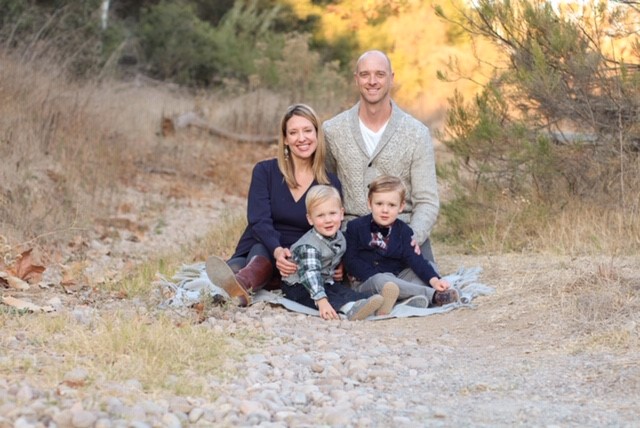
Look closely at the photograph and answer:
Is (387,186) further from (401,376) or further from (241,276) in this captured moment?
(401,376)

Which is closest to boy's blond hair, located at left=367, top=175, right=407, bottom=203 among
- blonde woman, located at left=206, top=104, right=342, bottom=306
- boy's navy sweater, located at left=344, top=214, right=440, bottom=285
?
boy's navy sweater, located at left=344, top=214, right=440, bottom=285

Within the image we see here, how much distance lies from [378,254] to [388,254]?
0.20ft

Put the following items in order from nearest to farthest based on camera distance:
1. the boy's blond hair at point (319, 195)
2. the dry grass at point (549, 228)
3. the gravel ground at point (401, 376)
A: the gravel ground at point (401, 376)
the boy's blond hair at point (319, 195)
the dry grass at point (549, 228)

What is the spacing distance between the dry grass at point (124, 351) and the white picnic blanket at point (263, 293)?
70 cm

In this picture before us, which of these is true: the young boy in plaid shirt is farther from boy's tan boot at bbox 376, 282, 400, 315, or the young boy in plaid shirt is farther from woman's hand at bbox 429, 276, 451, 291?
woman's hand at bbox 429, 276, 451, 291

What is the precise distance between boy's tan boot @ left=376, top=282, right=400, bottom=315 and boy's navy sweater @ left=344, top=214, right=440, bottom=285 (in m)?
0.41

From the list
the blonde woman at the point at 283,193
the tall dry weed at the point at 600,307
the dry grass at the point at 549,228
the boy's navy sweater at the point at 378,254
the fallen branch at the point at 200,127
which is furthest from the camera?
the fallen branch at the point at 200,127

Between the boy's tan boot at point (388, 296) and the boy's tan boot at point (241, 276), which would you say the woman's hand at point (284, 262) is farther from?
the boy's tan boot at point (388, 296)

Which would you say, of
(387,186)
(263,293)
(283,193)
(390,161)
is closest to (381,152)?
(390,161)

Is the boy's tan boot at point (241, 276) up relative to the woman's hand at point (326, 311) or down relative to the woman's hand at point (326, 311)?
up

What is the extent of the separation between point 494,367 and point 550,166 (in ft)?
14.1

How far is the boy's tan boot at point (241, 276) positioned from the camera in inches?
214

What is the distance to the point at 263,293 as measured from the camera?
229 inches

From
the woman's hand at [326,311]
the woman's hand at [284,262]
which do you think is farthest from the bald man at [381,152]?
the woman's hand at [326,311]
